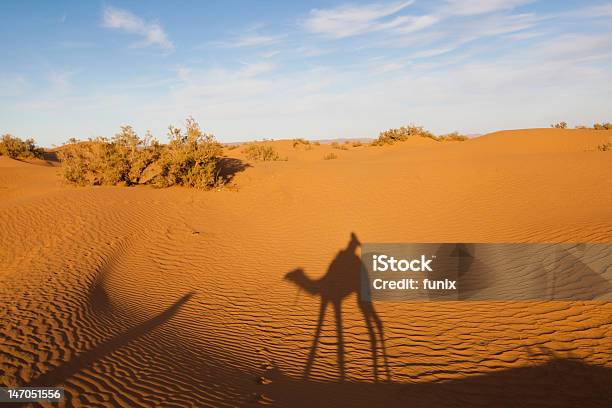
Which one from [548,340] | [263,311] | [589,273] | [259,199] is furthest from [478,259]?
[259,199]

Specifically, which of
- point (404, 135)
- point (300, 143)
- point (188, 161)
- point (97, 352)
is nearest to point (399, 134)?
point (404, 135)

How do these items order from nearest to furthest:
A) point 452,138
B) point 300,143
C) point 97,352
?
point 97,352
point 452,138
point 300,143

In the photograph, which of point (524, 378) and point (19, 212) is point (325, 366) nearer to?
point (524, 378)

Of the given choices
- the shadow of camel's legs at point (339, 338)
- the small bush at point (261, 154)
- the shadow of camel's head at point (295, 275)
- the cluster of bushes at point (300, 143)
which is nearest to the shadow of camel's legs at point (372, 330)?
the shadow of camel's legs at point (339, 338)

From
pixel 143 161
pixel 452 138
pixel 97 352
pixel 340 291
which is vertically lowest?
pixel 340 291

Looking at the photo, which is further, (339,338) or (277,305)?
(277,305)

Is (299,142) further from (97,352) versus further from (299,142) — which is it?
(97,352)

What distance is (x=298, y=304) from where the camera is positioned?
27.0ft

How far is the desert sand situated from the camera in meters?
4.88

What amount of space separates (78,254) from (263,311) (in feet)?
19.1

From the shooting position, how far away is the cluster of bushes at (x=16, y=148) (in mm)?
33344

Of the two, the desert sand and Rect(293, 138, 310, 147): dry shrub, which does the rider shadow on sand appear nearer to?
the desert sand

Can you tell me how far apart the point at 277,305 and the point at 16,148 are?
36.6 m

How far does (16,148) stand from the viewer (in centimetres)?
3391
